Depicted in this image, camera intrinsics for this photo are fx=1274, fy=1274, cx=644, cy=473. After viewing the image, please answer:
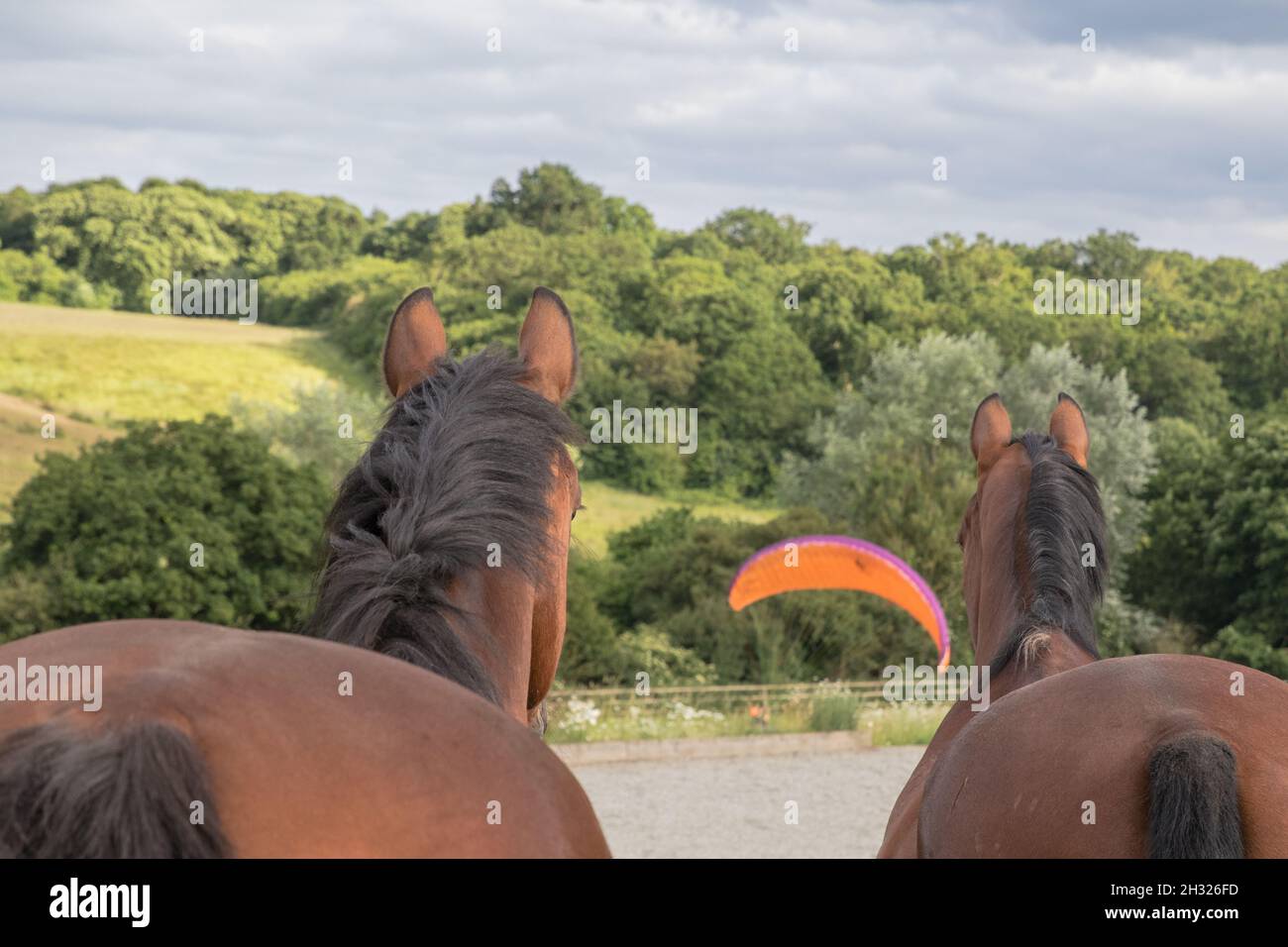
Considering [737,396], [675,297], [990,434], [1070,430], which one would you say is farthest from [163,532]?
[675,297]

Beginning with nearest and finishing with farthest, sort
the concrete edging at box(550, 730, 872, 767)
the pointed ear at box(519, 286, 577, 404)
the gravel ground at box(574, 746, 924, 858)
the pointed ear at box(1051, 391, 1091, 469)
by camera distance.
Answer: the pointed ear at box(519, 286, 577, 404), the pointed ear at box(1051, 391, 1091, 469), the gravel ground at box(574, 746, 924, 858), the concrete edging at box(550, 730, 872, 767)

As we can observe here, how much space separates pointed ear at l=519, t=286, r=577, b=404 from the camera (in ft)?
8.73

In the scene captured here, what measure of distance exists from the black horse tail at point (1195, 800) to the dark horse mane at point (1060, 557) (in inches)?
51.4

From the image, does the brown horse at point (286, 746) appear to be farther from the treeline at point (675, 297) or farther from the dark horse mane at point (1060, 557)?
the treeline at point (675, 297)

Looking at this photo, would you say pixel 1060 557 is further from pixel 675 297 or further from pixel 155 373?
pixel 675 297

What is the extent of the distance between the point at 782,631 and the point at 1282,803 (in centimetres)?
1708

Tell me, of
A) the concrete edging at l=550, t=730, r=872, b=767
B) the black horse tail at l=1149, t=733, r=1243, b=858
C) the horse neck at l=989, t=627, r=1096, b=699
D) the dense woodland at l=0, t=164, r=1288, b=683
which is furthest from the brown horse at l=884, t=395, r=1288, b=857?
the concrete edging at l=550, t=730, r=872, b=767

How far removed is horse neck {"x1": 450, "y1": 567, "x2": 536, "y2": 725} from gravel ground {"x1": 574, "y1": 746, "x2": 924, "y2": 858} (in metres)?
7.05

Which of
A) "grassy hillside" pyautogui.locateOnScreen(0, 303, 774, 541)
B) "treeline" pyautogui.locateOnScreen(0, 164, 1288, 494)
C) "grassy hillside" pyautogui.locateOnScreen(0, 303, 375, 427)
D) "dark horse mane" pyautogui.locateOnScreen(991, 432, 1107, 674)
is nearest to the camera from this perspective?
"dark horse mane" pyautogui.locateOnScreen(991, 432, 1107, 674)

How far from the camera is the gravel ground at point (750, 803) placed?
9984 millimetres

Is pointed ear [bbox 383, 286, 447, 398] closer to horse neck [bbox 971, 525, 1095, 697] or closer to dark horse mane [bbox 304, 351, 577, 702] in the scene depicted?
dark horse mane [bbox 304, 351, 577, 702]

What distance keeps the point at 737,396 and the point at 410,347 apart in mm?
44766

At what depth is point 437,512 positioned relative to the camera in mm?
2158
